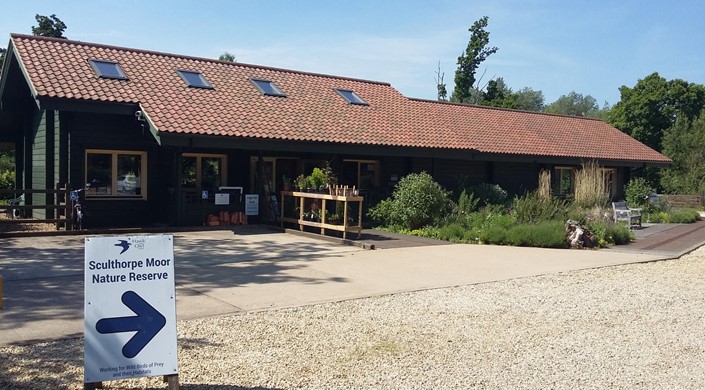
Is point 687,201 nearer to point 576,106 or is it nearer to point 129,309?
point 129,309

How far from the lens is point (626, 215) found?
67.2ft

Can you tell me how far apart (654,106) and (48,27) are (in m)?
42.8

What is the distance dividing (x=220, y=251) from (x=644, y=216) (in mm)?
18376

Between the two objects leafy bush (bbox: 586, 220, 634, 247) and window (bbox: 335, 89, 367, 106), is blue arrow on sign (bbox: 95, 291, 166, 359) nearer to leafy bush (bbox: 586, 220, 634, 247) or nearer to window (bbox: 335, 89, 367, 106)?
leafy bush (bbox: 586, 220, 634, 247)

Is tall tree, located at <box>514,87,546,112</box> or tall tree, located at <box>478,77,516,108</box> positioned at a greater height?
tall tree, located at <box>514,87,546,112</box>

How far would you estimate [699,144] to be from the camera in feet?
129

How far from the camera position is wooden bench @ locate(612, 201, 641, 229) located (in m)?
20.3

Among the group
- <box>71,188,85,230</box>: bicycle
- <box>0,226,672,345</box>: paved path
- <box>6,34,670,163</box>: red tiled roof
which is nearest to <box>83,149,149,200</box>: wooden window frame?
→ <box>71,188,85,230</box>: bicycle

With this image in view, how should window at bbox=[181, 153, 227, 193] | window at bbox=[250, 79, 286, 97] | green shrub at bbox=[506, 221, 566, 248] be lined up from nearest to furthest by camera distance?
1. green shrub at bbox=[506, 221, 566, 248]
2. window at bbox=[181, 153, 227, 193]
3. window at bbox=[250, 79, 286, 97]

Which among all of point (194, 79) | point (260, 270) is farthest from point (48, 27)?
point (260, 270)

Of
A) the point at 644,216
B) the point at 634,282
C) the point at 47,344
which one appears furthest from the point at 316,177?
the point at 644,216

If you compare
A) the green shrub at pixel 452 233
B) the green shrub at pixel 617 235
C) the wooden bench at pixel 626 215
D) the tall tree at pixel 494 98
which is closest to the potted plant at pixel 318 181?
the green shrub at pixel 452 233

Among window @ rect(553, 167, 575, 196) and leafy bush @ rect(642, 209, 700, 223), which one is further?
window @ rect(553, 167, 575, 196)

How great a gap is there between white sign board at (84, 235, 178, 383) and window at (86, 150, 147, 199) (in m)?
13.5
